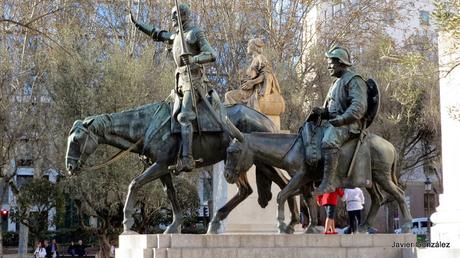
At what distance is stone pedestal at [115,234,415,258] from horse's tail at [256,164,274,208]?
1615mm

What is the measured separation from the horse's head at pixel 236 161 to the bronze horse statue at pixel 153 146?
911mm

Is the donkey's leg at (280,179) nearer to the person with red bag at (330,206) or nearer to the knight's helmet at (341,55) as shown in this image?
the person with red bag at (330,206)

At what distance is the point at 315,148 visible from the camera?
11.1 metres

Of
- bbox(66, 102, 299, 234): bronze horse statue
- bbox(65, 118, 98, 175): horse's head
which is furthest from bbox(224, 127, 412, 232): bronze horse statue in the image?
bbox(65, 118, 98, 175): horse's head

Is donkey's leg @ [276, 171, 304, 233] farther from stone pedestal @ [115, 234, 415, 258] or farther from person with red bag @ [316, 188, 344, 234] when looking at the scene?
person with red bag @ [316, 188, 344, 234]

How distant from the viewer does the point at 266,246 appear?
34.7 ft

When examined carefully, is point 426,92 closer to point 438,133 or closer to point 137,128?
point 438,133

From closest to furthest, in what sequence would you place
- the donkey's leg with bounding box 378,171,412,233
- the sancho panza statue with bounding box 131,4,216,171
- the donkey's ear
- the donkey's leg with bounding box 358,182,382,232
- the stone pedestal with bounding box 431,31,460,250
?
the donkey's leg with bounding box 378,171,412,233 < the donkey's leg with bounding box 358,182,382,232 < the sancho panza statue with bounding box 131,4,216,171 < the donkey's ear < the stone pedestal with bounding box 431,31,460,250

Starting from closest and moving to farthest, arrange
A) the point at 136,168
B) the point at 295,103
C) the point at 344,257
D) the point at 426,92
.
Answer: the point at 344,257, the point at 136,168, the point at 295,103, the point at 426,92

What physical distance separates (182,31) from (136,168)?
16223 mm

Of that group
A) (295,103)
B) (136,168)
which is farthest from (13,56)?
(295,103)

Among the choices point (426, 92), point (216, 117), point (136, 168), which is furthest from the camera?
point (426, 92)

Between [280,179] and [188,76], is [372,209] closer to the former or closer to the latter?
[280,179]

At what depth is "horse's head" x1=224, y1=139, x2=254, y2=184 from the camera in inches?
436
